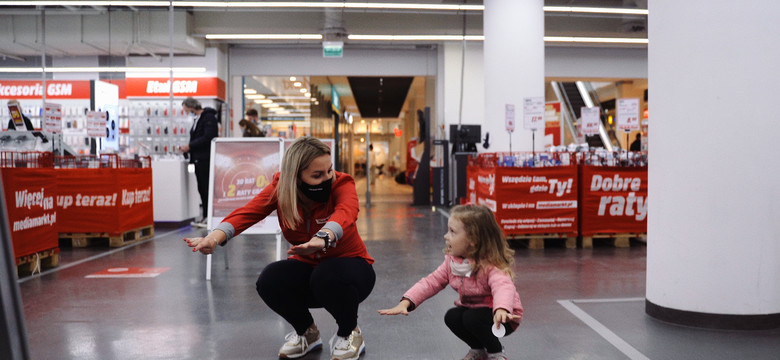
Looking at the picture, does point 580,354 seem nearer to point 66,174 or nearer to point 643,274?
point 643,274

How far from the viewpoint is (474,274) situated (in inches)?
103

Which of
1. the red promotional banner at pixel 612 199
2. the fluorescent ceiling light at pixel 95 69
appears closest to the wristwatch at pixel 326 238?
the red promotional banner at pixel 612 199

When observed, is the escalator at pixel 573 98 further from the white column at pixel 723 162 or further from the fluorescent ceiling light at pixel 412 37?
the white column at pixel 723 162

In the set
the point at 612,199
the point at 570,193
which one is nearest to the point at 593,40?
the point at 612,199

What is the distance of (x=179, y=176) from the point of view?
903 cm

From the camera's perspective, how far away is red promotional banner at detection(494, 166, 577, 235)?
6887mm

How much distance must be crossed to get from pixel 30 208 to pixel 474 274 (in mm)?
4516

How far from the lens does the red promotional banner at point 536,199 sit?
22.6 feet

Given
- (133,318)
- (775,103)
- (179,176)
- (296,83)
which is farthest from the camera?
(296,83)

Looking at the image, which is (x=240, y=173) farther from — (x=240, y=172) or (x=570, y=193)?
(x=570, y=193)

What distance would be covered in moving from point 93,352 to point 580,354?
8.48ft

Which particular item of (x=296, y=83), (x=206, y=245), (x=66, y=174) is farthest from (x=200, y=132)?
(x=296, y=83)

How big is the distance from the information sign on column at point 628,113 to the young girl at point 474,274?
4.96m

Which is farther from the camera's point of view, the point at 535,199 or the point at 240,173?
the point at 535,199
